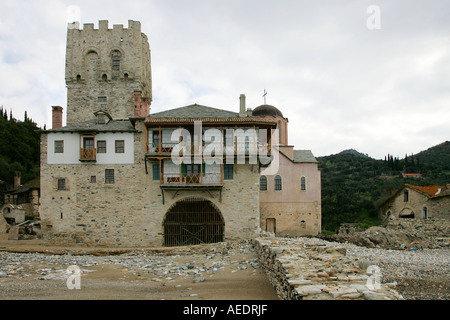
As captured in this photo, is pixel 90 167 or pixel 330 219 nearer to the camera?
pixel 90 167

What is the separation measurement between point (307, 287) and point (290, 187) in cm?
2460

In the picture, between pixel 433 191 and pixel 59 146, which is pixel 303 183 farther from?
pixel 59 146

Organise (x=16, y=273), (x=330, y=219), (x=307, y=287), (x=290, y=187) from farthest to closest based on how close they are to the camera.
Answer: (x=330, y=219) < (x=290, y=187) < (x=16, y=273) < (x=307, y=287)

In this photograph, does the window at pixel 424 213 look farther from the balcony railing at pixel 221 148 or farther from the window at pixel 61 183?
the window at pixel 61 183

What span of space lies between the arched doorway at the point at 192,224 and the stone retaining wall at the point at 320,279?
40.4ft

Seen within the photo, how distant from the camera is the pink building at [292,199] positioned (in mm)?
32281

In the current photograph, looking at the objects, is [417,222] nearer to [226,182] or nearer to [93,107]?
[226,182]

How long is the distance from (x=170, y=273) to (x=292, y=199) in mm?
18307

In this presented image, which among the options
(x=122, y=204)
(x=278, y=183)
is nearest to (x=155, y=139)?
(x=122, y=204)

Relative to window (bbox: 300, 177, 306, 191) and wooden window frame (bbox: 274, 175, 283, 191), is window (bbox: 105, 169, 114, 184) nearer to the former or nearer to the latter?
wooden window frame (bbox: 274, 175, 283, 191)

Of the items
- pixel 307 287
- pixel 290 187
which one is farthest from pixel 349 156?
pixel 307 287

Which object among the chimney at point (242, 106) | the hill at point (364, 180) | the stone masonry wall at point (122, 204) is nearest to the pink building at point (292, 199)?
the stone masonry wall at point (122, 204)

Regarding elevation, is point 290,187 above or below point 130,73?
below

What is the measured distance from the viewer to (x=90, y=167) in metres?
26.8
